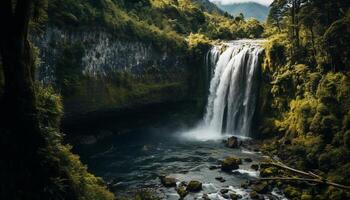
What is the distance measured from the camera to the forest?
29.8 m

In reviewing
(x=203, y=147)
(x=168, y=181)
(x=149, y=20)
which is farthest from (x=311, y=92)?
(x=149, y=20)

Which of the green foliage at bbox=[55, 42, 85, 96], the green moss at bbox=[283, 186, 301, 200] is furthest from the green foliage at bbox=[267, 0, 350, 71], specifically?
the green foliage at bbox=[55, 42, 85, 96]

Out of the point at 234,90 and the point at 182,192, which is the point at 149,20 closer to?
the point at 234,90

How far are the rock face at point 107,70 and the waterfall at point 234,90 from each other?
3514 mm

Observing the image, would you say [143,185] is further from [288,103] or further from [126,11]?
[126,11]

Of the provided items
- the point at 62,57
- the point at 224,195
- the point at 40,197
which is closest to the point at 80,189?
the point at 40,197

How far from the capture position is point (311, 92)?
121 feet

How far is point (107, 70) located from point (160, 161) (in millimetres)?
11908

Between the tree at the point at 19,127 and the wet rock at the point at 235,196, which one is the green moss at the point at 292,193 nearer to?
the wet rock at the point at 235,196

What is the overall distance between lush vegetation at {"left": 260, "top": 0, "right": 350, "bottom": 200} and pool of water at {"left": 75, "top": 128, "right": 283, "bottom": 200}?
3.83m

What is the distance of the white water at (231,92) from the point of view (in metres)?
44.1

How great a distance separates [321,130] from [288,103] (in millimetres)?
7283

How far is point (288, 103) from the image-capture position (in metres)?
40.2

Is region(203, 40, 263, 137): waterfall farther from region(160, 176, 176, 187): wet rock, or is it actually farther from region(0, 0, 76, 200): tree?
region(0, 0, 76, 200): tree
